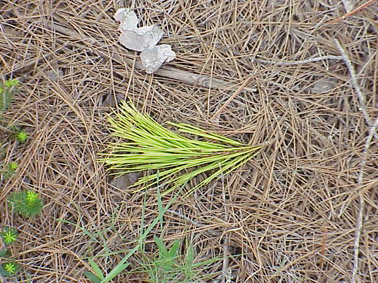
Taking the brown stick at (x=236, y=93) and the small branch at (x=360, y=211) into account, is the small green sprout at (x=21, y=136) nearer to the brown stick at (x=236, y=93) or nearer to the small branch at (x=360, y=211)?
the brown stick at (x=236, y=93)

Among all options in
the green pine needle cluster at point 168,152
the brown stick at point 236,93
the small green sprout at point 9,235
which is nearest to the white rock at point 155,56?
the green pine needle cluster at point 168,152

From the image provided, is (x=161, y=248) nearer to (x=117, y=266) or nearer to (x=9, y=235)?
(x=117, y=266)

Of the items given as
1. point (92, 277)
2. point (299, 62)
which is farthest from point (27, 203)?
point (299, 62)

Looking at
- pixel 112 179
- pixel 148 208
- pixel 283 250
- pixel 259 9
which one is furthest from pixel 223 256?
pixel 259 9

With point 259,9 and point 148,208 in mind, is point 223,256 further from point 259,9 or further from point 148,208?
point 259,9

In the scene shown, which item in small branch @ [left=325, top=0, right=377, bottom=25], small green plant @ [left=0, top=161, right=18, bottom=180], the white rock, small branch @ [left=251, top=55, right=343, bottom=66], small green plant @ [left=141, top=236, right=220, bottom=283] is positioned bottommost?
small green plant @ [left=141, top=236, right=220, bottom=283]

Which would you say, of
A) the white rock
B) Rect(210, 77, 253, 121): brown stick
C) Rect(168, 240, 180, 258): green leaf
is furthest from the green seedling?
the white rock

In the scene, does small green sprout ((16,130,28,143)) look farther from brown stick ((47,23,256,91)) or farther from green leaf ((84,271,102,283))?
green leaf ((84,271,102,283))
